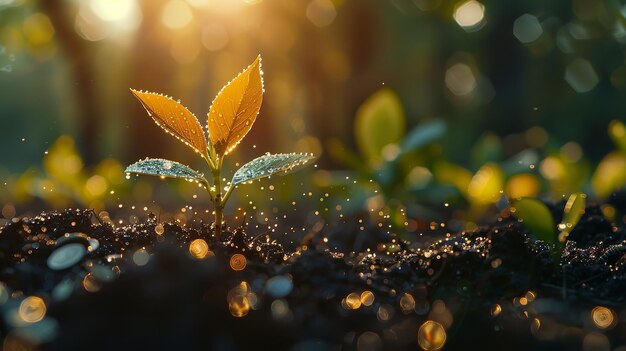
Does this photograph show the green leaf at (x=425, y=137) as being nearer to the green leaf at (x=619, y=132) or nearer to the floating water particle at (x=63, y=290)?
the green leaf at (x=619, y=132)

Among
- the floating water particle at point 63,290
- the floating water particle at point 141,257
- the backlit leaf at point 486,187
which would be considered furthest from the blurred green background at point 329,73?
the floating water particle at point 63,290

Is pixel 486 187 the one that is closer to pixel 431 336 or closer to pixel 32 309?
pixel 431 336

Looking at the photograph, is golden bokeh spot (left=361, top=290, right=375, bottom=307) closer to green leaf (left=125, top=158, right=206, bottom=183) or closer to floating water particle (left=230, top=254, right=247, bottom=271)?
floating water particle (left=230, top=254, right=247, bottom=271)

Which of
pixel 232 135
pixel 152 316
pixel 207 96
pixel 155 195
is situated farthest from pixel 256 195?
pixel 207 96

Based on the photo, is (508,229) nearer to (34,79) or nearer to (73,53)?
(73,53)

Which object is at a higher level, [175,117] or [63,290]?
[175,117]

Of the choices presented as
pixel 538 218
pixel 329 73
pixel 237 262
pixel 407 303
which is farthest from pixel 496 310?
pixel 329 73
